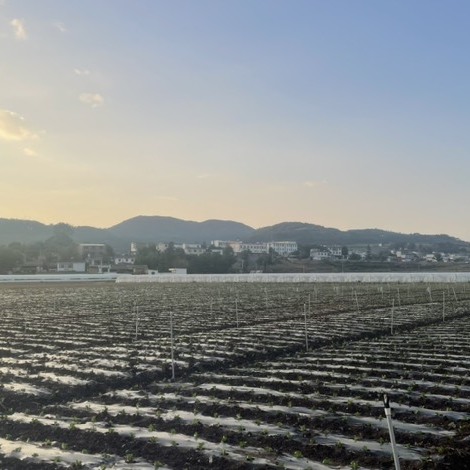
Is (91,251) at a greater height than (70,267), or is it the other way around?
(91,251)

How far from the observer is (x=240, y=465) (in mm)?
6242

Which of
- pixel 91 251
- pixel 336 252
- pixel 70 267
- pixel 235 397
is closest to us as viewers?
pixel 235 397

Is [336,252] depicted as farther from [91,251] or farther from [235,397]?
[235,397]

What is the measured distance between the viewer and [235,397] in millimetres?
9375

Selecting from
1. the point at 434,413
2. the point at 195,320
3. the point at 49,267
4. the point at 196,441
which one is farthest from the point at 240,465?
the point at 49,267

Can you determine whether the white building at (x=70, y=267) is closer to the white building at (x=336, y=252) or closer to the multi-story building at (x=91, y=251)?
the multi-story building at (x=91, y=251)

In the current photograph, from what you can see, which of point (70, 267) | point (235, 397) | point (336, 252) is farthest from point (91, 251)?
point (235, 397)

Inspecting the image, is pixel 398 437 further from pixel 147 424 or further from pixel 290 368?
pixel 290 368

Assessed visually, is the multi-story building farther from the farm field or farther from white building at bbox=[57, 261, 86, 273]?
the farm field

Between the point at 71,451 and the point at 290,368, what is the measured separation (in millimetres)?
5777

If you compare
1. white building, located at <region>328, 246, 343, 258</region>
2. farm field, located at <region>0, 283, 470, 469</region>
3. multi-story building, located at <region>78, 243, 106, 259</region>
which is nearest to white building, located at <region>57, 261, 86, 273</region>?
multi-story building, located at <region>78, 243, 106, 259</region>

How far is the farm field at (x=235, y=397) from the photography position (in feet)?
21.9

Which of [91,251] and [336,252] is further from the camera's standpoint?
[336,252]

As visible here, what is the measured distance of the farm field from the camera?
666 cm
